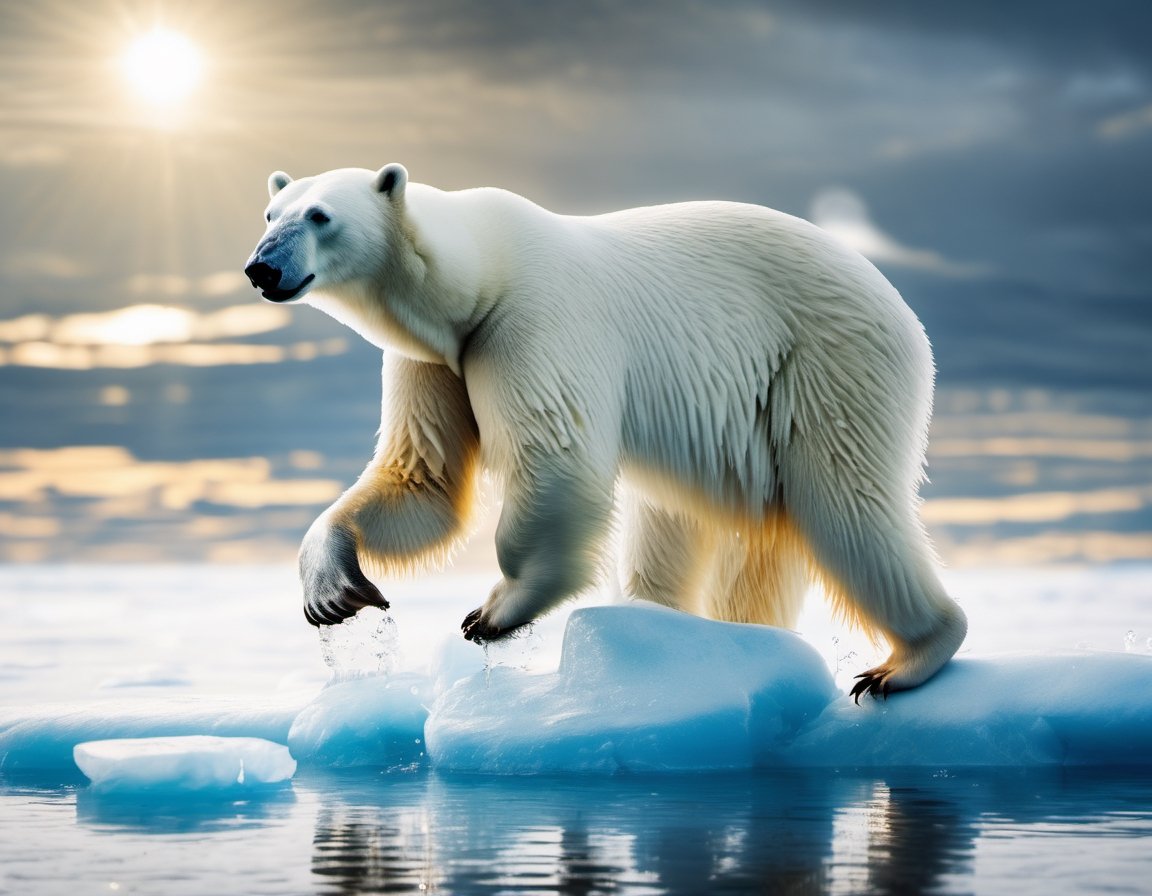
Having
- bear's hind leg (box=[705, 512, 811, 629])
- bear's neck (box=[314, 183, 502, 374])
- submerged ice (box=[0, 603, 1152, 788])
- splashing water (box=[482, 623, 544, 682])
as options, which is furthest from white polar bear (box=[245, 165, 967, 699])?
bear's hind leg (box=[705, 512, 811, 629])

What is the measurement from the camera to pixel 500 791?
6.15 metres

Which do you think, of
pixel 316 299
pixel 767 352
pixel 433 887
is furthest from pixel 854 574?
pixel 433 887

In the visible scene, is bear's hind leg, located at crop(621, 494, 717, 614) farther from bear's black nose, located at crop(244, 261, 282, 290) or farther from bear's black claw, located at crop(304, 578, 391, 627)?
bear's black nose, located at crop(244, 261, 282, 290)

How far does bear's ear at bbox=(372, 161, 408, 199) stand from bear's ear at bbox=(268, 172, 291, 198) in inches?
20.6

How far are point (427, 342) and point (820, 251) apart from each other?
2131 millimetres

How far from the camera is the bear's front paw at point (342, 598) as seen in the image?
673cm

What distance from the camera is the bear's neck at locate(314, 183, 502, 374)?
6.41m

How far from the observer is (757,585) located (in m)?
7.95

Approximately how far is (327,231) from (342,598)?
1.72 m

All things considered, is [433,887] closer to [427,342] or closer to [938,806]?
[938,806]

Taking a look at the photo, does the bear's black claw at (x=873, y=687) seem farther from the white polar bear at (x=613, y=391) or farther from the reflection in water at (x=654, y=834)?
the reflection in water at (x=654, y=834)

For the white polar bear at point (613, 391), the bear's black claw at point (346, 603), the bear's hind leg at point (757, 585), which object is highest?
the white polar bear at point (613, 391)

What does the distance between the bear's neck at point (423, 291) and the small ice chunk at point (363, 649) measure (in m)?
1.44

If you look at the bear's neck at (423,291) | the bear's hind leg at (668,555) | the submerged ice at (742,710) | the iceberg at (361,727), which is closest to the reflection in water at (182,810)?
the submerged ice at (742,710)
